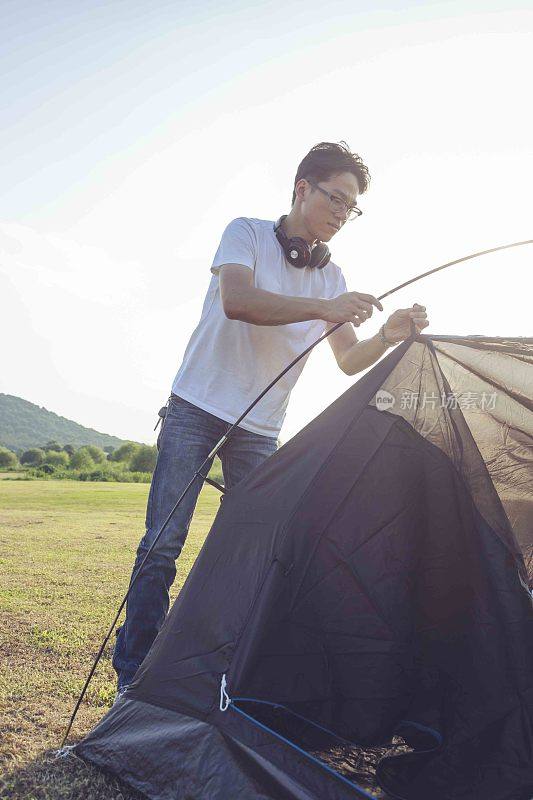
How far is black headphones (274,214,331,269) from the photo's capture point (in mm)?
2945

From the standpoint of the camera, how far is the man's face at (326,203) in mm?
2881

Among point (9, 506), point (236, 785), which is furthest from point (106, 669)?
point (9, 506)

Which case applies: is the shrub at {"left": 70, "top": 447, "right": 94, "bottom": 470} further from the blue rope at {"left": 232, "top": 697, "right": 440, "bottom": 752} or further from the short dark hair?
the blue rope at {"left": 232, "top": 697, "right": 440, "bottom": 752}

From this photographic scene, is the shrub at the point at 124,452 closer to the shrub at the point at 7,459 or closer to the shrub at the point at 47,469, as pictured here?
the shrub at the point at 47,469

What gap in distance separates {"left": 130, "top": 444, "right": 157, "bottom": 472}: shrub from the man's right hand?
116ft

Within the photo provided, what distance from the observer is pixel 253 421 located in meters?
2.93

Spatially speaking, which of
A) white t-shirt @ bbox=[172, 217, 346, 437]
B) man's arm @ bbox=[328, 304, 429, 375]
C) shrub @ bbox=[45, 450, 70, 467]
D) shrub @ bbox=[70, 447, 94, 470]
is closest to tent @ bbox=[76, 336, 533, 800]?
man's arm @ bbox=[328, 304, 429, 375]

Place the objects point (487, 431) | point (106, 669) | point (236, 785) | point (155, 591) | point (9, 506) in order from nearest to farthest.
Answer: point (236, 785) → point (487, 431) → point (155, 591) → point (106, 669) → point (9, 506)

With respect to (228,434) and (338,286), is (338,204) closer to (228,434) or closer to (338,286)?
(338,286)

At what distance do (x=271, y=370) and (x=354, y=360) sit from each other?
1.16 feet

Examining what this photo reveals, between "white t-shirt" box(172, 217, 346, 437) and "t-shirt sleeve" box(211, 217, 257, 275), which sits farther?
"white t-shirt" box(172, 217, 346, 437)

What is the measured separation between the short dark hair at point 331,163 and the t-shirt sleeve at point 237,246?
347 mm

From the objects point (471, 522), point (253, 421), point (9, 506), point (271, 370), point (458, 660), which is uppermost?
point (271, 370)

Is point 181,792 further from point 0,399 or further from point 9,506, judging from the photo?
point 0,399
